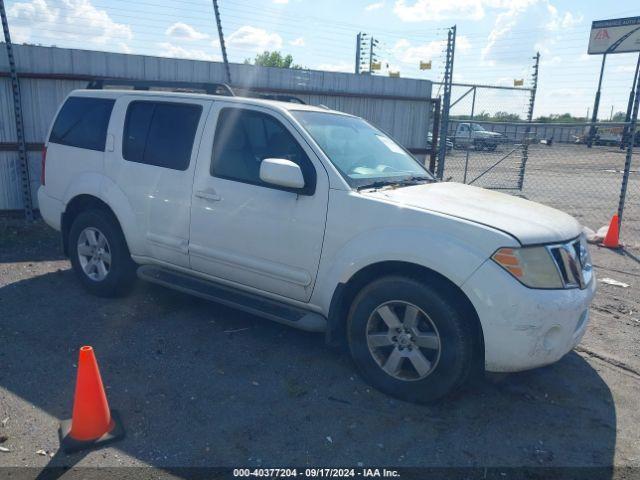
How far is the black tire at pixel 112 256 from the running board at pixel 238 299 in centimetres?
26

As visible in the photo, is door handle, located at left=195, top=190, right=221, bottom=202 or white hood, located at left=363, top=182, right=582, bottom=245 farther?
door handle, located at left=195, top=190, right=221, bottom=202

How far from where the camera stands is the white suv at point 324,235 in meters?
3.27

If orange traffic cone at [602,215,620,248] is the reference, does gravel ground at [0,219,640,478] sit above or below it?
below

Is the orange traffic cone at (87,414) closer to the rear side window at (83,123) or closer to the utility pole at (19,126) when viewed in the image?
the rear side window at (83,123)

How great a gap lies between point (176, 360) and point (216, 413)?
2.77 ft

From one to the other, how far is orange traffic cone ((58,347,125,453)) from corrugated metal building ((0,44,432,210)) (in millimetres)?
6221

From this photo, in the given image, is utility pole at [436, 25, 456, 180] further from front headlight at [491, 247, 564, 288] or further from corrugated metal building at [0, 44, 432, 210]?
front headlight at [491, 247, 564, 288]

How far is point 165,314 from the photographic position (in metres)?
4.97

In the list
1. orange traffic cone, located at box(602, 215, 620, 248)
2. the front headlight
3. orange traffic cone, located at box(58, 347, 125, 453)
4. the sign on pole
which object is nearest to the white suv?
the front headlight

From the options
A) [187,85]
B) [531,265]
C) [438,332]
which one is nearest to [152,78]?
[187,85]

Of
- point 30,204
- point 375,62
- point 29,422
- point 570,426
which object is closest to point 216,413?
point 29,422

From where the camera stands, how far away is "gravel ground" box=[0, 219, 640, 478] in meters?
3.04

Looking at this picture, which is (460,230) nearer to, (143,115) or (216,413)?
(216,413)

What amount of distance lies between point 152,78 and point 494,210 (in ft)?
22.1
